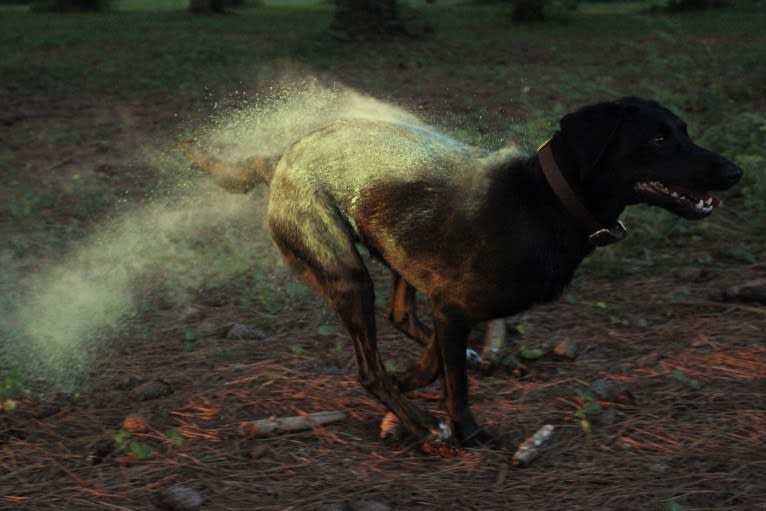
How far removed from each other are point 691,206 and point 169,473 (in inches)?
85.0

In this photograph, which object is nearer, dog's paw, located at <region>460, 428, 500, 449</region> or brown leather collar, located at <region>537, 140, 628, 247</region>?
brown leather collar, located at <region>537, 140, 628, 247</region>

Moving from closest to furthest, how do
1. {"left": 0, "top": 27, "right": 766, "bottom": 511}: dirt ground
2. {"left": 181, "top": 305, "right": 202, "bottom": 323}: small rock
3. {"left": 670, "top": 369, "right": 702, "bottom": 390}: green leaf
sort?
{"left": 0, "top": 27, "right": 766, "bottom": 511}: dirt ground → {"left": 670, "top": 369, "right": 702, "bottom": 390}: green leaf → {"left": 181, "top": 305, "right": 202, "bottom": 323}: small rock

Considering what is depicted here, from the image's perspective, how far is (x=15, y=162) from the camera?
8688 mm

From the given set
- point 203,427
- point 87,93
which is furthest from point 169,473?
point 87,93

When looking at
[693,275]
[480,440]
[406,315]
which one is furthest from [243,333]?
[693,275]

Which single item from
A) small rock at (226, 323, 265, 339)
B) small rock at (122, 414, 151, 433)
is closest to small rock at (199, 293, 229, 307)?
small rock at (226, 323, 265, 339)

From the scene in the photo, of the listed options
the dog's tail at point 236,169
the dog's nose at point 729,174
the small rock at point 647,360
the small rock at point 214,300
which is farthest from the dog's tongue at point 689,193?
the small rock at point 214,300

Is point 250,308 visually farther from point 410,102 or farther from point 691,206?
point 410,102

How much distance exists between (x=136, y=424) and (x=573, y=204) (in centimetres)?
193

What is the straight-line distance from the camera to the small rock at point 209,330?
209 inches

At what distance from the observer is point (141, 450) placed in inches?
155

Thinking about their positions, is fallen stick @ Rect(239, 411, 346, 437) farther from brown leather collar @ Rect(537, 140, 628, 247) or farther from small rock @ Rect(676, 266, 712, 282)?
small rock @ Rect(676, 266, 712, 282)

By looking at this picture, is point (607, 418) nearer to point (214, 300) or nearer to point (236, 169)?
point (236, 169)

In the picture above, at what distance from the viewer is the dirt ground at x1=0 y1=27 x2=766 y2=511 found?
3.63m
